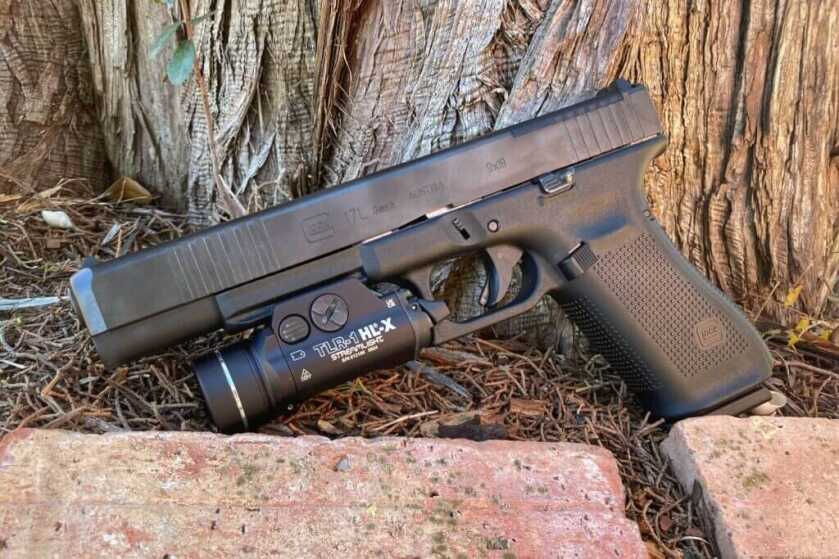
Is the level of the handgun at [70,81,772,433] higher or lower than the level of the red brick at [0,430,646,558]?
higher

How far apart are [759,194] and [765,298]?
37 centimetres

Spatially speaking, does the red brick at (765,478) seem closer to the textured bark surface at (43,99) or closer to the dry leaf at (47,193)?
the dry leaf at (47,193)

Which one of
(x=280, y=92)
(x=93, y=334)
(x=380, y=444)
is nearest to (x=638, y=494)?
(x=380, y=444)

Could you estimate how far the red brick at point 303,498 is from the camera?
146cm

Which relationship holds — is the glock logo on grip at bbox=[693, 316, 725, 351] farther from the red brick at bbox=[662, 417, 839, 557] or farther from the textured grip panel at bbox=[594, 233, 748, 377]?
the red brick at bbox=[662, 417, 839, 557]

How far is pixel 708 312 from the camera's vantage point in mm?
1992

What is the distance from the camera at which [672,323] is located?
1985 mm

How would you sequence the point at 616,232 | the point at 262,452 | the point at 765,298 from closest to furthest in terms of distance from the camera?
the point at 262,452 < the point at 616,232 < the point at 765,298

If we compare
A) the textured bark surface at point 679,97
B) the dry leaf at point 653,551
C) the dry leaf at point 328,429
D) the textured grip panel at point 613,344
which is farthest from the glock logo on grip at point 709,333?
the dry leaf at point 328,429

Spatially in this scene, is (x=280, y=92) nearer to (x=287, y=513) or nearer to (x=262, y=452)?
(x=262, y=452)

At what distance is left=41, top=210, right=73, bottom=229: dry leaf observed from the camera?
248cm

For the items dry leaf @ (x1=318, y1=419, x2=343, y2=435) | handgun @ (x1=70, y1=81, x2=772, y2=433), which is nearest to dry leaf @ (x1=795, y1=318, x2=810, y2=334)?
handgun @ (x1=70, y1=81, x2=772, y2=433)

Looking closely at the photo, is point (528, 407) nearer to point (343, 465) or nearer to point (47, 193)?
point (343, 465)

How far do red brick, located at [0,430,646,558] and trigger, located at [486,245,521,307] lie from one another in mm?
442
